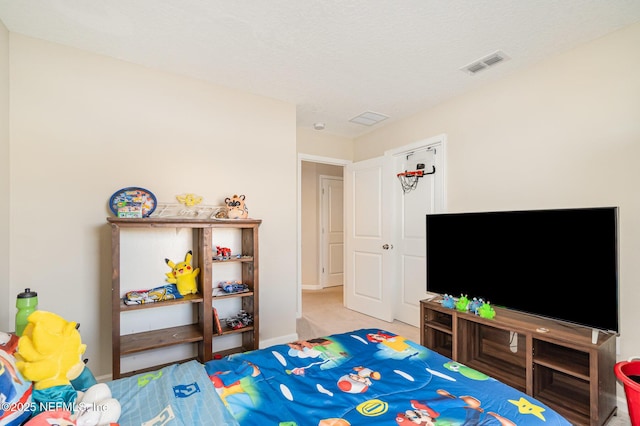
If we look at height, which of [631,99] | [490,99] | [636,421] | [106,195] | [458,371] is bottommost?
[636,421]

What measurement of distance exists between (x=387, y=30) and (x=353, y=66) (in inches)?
19.8

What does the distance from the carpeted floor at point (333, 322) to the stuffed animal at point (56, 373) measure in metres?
2.47

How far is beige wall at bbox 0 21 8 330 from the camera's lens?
197 centimetres

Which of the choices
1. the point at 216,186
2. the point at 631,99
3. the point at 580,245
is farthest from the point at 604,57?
the point at 216,186

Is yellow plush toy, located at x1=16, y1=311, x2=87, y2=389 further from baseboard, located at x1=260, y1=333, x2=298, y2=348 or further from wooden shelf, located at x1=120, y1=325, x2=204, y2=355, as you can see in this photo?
baseboard, located at x1=260, y1=333, x2=298, y2=348

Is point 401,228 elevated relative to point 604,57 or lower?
lower

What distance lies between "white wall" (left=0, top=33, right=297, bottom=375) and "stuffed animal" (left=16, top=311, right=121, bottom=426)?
4.67 ft

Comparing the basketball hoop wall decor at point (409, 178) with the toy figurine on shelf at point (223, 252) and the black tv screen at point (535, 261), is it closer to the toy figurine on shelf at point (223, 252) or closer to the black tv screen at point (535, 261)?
the black tv screen at point (535, 261)

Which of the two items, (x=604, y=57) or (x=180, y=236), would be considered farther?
(x=180, y=236)

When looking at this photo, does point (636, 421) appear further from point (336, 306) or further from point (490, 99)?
point (336, 306)

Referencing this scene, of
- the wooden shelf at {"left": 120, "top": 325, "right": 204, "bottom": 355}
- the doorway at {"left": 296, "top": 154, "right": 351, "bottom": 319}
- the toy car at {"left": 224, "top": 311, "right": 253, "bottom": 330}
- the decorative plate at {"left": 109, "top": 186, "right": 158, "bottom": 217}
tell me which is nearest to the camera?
the wooden shelf at {"left": 120, "top": 325, "right": 204, "bottom": 355}

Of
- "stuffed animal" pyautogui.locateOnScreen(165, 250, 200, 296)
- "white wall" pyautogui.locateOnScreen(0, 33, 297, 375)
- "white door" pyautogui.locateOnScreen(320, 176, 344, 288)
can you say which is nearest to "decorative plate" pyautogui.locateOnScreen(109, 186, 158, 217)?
"white wall" pyautogui.locateOnScreen(0, 33, 297, 375)

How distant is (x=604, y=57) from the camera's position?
214 cm

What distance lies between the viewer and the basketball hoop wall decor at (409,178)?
11.5 ft
